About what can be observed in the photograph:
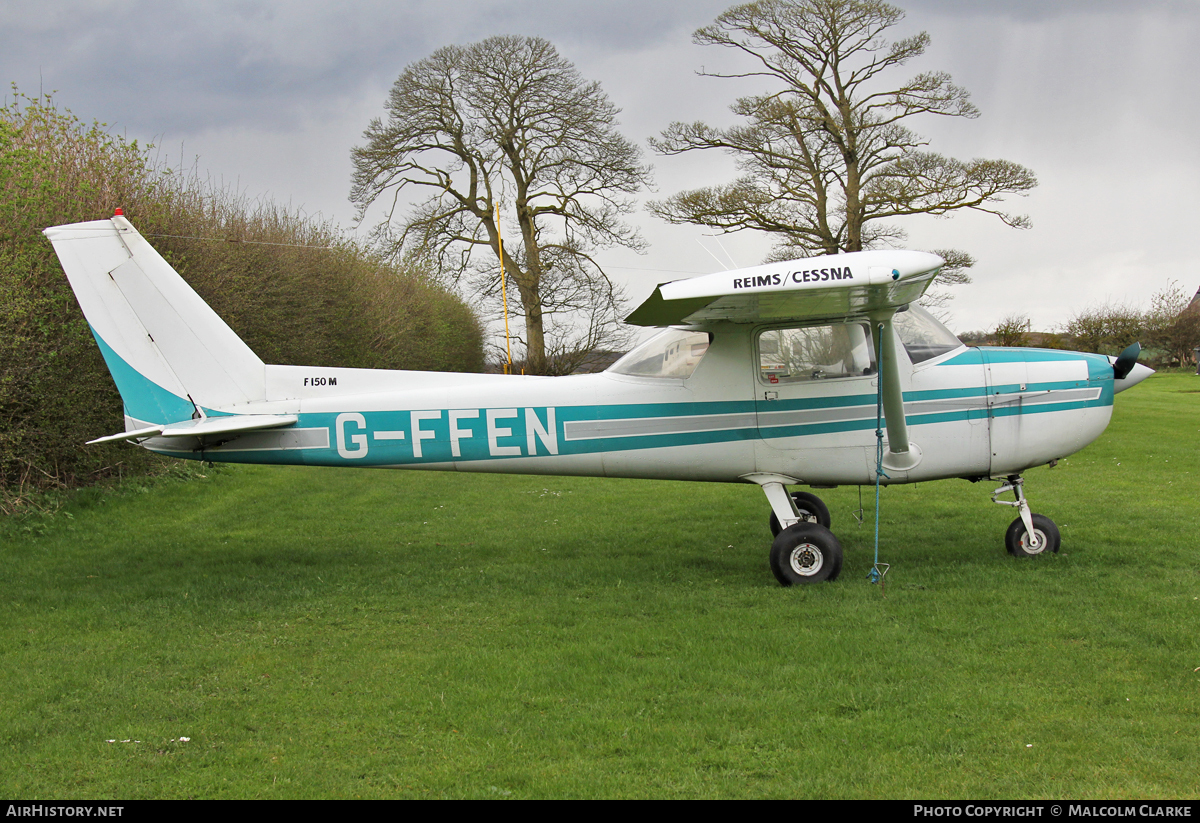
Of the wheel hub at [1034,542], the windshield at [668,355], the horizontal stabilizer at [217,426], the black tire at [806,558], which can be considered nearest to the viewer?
the black tire at [806,558]

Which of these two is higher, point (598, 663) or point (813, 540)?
point (813, 540)

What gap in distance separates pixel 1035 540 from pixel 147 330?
26.0ft

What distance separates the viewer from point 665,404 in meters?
7.65

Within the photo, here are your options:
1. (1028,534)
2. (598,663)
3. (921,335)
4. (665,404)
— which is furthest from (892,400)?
(598,663)

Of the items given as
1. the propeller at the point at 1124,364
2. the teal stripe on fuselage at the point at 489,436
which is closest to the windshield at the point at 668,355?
the teal stripe on fuselage at the point at 489,436

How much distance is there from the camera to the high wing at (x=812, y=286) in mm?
6051

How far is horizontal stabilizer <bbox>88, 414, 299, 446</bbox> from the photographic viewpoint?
24.2 ft

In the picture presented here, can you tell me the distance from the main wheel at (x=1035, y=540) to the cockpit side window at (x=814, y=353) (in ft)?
6.69

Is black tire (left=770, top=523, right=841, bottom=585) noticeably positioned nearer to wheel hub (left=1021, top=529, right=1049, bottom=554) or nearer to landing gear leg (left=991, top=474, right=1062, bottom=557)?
landing gear leg (left=991, top=474, right=1062, bottom=557)

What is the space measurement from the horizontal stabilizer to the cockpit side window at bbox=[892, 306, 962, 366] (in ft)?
17.3

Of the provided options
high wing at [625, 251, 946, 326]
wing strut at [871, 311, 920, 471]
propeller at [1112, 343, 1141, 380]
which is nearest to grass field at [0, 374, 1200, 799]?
wing strut at [871, 311, 920, 471]

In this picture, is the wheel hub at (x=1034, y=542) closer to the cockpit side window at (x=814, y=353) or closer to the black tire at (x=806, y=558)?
the black tire at (x=806, y=558)

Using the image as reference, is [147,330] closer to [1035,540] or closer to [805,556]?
[805,556]
